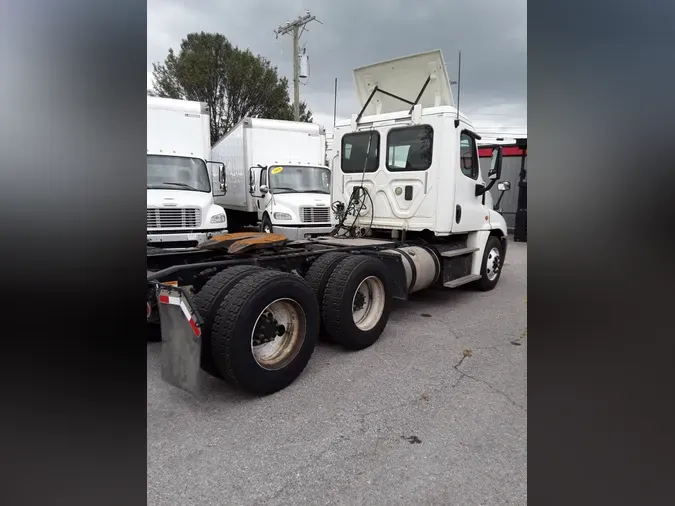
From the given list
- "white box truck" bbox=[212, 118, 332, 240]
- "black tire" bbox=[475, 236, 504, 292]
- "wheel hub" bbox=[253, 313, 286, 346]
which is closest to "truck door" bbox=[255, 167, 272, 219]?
"white box truck" bbox=[212, 118, 332, 240]

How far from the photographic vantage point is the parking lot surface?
2.53m

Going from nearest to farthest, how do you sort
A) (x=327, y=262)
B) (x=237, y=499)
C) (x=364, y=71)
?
(x=237, y=499) → (x=327, y=262) → (x=364, y=71)

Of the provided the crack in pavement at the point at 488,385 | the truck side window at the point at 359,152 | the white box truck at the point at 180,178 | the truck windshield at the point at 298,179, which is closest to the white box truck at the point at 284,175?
the truck windshield at the point at 298,179

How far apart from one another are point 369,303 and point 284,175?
305 inches

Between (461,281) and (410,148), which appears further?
(461,281)

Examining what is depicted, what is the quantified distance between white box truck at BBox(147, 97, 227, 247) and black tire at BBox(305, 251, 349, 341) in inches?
→ 190

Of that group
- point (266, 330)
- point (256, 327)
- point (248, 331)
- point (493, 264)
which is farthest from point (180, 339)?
point (493, 264)

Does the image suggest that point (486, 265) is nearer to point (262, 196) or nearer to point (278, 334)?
point (278, 334)

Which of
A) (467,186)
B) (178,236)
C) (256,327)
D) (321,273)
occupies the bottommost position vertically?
(256,327)

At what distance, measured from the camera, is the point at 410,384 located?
3.92 meters

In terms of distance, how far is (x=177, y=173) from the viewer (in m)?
9.41
